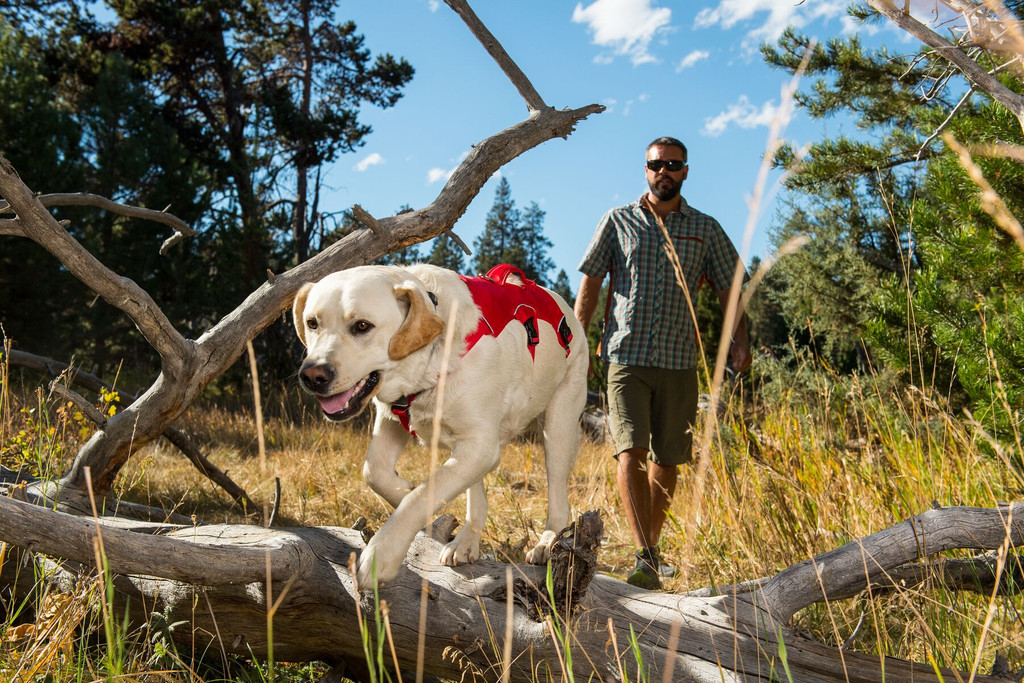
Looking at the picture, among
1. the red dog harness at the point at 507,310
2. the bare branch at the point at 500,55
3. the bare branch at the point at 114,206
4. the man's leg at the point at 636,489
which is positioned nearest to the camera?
the red dog harness at the point at 507,310

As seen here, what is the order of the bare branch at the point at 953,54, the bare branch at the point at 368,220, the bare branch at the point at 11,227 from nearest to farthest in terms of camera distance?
1. the bare branch at the point at 953,54
2. the bare branch at the point at 11,227
3. the bare branch at the point at 368,220

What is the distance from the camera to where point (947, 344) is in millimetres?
4410

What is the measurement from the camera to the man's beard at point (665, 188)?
465 centimetres

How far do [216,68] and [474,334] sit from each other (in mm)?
15312

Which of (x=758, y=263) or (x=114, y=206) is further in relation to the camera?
(x=758, y=263)

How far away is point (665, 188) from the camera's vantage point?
4.66 m

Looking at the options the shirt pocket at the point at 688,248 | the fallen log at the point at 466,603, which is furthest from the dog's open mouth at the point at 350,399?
the shirt pocket at the point at 688,248

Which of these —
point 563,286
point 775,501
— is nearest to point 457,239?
point 775,501

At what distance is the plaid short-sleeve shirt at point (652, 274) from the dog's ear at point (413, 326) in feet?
7.46

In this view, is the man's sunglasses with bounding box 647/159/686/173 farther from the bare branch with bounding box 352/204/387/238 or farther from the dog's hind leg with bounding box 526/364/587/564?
the bare branch with bounding box 352/204/387/238

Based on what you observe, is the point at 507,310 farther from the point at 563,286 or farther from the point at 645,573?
the point at 563,286

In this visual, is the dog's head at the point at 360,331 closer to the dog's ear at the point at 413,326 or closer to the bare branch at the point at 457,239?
the dog's ear at the point at 413,326

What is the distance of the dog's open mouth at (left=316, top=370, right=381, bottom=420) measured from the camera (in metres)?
2.37

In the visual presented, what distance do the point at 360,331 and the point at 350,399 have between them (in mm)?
220
